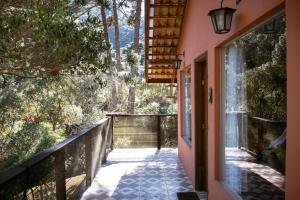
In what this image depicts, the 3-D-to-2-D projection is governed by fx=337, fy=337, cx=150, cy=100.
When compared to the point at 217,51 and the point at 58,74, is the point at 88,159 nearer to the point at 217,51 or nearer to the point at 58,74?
the point at 58,74

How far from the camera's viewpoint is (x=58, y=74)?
6.24 m

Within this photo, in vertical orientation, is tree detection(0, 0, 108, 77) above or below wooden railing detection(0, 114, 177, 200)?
above

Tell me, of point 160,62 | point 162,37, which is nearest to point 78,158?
point 162,37

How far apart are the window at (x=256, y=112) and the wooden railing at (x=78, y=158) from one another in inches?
78.6

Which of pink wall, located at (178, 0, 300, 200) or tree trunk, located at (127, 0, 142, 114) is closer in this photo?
pink wall, located at (178, 0, 300, 200)

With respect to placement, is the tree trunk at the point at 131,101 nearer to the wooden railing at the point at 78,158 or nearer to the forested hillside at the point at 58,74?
the forested hillside at the point at 58,74

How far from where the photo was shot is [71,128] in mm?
11859

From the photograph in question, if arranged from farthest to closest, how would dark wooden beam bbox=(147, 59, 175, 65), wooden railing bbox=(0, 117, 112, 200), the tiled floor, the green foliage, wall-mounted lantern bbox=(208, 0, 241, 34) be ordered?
dark wooden beam bbox=(147, 59, 175, 65) < the tiled floor < wall-mounted lantern bbox=(208, 0, 241, 34) < wooden railing bbox=(0, 117, 112, 200) < the green foliage

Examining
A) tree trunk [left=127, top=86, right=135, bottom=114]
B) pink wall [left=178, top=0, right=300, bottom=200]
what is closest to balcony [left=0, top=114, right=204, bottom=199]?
pink wall [left=178, top=0, right=300, bottom=200]

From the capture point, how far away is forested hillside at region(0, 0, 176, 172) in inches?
188

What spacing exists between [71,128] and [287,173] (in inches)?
409

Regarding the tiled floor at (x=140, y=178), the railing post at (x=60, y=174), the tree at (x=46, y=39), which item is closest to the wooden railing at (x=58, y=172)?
the railing post at (x=60, y=174)

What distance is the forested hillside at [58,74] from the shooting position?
188 inches

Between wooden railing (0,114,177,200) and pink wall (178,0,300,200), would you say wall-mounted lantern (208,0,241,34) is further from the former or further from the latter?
wooden railing (0,114,177,200)
